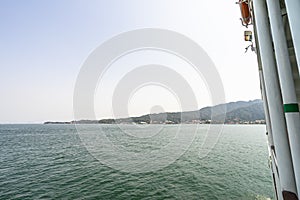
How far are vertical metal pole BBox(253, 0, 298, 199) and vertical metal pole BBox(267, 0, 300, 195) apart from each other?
185 millimetres

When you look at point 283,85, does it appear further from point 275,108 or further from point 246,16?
point 246,16

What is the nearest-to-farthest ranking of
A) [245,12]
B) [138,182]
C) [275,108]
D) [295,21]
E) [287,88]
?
[295,21] → [287,88] → [275,108] → [245,12] → [138,182]

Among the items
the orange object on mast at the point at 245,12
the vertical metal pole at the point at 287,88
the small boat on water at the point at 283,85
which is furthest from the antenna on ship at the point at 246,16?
the vertical metal pole at the point at 287,88

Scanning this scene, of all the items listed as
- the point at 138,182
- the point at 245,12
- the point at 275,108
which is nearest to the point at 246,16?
the point at 245,12

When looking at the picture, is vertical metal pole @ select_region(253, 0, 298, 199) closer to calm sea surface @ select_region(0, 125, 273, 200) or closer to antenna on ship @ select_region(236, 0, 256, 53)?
antenna on ship @ select_region(236, 0, 256, 53)

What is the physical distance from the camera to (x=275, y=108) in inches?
81.6

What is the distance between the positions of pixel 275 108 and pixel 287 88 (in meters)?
0.40

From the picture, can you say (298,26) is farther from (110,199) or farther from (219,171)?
(219,171)

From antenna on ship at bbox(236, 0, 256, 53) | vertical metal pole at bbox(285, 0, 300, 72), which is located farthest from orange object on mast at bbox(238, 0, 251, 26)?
vertical metal pole at bbox(285, 0, 300, 72)

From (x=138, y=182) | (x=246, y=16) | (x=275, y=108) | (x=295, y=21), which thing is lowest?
(x=138, y=182)

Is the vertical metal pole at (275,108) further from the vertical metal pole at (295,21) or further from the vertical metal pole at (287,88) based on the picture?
the vertical metal pole at (295,21)

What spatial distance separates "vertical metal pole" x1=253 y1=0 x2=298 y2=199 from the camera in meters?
1.87

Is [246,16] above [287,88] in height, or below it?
above

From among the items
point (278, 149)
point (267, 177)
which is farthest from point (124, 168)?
point (278, 149)
